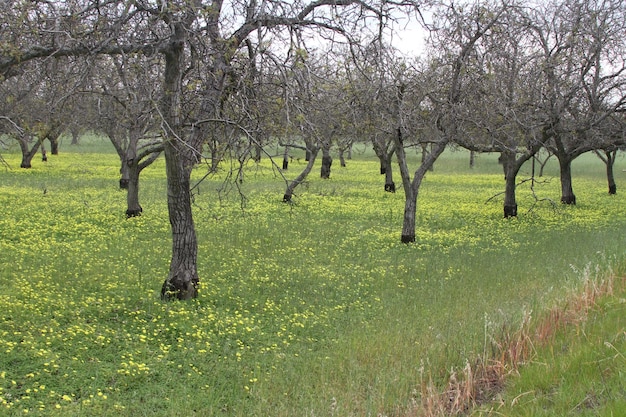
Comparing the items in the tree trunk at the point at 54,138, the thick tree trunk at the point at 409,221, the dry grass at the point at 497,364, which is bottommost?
the dry grass at the point at 497,364

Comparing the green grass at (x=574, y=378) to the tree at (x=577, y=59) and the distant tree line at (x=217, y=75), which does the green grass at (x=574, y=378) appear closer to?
the distant tree line at (x=217, y=75)

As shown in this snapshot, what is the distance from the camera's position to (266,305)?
10.4 m

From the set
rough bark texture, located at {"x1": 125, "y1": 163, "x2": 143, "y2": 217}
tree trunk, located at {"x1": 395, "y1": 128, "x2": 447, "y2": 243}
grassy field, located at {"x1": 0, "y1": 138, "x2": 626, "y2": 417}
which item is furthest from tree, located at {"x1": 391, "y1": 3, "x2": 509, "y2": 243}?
rough bark texture, located at {"x1": 125, "y1": 163, "x2": 143, "y2": 217}

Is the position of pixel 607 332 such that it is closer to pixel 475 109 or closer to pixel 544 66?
pixel 475 109

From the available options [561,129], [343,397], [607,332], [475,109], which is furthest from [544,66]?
[343,397]

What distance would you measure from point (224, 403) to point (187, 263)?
3952mm

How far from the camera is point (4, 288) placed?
10.5m

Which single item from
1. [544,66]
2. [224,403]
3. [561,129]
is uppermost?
[544,66]

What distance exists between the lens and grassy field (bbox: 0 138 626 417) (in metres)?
6.99

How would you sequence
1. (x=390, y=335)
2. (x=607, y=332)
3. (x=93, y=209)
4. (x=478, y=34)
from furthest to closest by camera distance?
(x=93, y=209) < (x=478, y=34) < (x=390, y=335) < (x=607, y=332)

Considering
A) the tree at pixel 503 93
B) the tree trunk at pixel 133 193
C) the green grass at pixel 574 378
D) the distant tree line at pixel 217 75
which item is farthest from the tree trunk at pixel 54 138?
the green grass at pixel 574 378

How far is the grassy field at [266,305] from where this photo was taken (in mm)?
6988

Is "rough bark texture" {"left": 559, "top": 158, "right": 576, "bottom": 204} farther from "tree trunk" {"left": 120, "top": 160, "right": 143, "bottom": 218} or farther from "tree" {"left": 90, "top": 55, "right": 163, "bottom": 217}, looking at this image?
"tree trunk" {"left": 120, "top": 160, "right": 143, "bottom": 218}

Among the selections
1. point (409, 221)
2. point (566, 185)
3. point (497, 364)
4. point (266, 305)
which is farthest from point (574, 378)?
point (566, 185)
